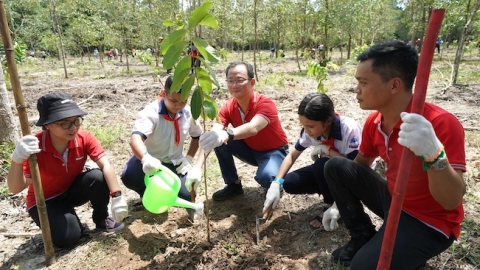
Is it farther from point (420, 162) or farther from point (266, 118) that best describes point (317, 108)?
point (420, 162)

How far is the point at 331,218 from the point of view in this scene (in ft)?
6.58

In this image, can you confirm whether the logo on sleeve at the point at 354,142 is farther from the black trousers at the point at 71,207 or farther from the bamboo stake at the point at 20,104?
the bamboo stake at the point at 20,104

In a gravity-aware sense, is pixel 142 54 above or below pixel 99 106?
above

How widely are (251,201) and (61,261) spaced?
1.45 metres

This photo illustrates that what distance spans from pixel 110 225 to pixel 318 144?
1.66 metres

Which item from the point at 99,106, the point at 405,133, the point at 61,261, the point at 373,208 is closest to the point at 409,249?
the point at 373,208

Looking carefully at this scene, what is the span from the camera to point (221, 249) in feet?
6.50

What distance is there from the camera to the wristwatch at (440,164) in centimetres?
110

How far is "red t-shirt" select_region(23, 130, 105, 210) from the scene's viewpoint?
79.7 inches

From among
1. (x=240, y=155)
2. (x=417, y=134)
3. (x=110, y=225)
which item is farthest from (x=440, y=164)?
(x=110, y=225)

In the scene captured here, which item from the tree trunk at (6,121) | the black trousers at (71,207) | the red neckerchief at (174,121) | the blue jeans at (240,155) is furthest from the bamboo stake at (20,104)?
the tree trunk at (6,121)

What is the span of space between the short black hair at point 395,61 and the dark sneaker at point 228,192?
1662 millimetres

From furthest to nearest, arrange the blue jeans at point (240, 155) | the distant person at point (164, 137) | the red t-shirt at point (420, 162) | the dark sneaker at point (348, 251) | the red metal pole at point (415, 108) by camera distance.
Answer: the blue jeans at point (240, 155), the distant person at point (164, 137), the dark sneaker at point (348, 251), the red t-shirt at point (420, 162), the red metal pole at point (415, 108)

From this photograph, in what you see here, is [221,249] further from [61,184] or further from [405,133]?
[405,133]
